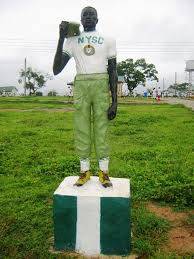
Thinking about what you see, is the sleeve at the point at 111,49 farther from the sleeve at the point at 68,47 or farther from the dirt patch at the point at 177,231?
the dirt patch at the point at 177,231

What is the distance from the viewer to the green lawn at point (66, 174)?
468cm

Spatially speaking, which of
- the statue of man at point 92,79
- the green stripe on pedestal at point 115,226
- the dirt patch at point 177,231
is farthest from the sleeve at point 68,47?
the dirt patch at point 177,231

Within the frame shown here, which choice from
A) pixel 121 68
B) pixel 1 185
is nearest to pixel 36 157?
pixel 1 185

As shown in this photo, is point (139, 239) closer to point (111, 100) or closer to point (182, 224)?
point (182, 224)

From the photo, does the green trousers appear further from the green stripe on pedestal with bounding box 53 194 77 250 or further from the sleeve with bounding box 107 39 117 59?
the green stripe on pedestal with bounding box 53 194 77 250

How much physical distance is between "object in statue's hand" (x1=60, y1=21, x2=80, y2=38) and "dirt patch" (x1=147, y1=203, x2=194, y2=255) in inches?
95.7

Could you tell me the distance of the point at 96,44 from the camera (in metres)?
4.32

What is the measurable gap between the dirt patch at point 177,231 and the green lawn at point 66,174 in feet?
0.33

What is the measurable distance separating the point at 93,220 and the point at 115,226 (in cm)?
23

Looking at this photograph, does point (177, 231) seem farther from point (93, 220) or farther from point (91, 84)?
point (91, 84)

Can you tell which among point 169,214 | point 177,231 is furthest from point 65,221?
point 169,214

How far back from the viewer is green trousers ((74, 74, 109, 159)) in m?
4.38

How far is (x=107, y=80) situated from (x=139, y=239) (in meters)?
1.76

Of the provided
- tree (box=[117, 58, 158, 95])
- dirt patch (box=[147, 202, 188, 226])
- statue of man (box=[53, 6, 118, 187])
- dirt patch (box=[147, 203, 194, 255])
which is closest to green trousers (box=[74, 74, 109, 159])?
statue of man (box=[53, 6, 118, 187])
